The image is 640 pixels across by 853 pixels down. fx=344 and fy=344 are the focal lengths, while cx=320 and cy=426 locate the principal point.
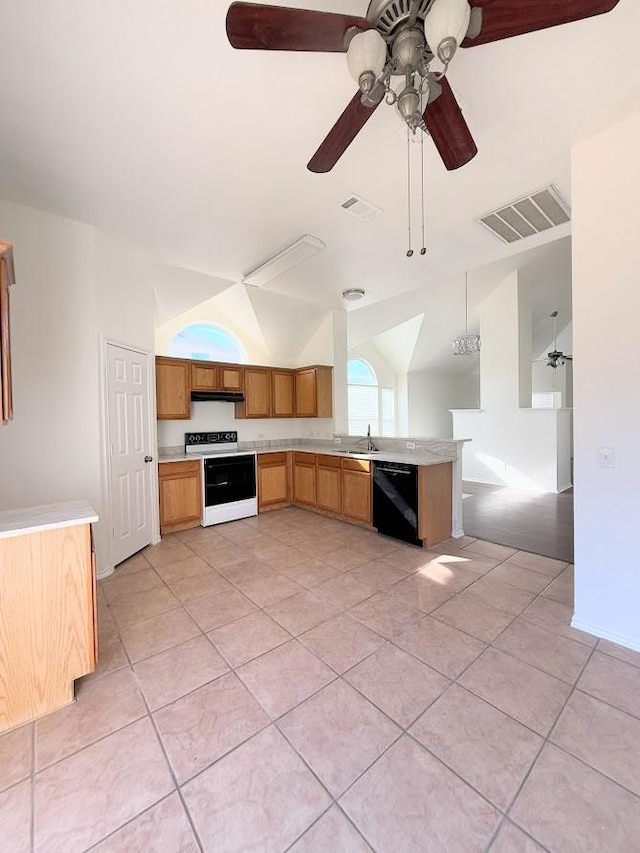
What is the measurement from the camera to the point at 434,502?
3.49 m

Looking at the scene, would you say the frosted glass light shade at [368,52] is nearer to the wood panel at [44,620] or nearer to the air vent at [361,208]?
the air vent at [361,208]

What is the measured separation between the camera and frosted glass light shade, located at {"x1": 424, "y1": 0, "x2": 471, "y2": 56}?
3.33 feet

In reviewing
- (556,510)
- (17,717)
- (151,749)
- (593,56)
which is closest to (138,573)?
(17,717)

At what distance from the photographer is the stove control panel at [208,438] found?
4562mm

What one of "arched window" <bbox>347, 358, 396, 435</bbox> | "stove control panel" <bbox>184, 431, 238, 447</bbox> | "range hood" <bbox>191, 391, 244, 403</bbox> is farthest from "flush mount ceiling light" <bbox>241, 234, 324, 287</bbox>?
"arched window" <bbox>347, 358, 396, 435</bbox>

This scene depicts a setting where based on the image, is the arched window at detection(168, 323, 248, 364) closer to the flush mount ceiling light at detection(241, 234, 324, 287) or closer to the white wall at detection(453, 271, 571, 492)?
the flush mount ceiling light at detection(241, 234, 324, 287)

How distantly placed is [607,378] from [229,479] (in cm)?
381

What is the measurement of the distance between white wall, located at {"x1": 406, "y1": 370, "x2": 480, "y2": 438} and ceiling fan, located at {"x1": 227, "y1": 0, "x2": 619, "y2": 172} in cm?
856

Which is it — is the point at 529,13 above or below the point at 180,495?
above

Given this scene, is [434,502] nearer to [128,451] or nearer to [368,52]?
[128,451]

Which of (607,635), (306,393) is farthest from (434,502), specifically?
(306,393)

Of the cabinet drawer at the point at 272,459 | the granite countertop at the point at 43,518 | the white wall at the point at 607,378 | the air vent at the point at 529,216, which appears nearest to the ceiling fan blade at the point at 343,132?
the white wall at the point at 607,378

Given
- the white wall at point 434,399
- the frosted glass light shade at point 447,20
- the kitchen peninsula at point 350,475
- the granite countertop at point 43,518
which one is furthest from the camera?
the white wall at point 434,399

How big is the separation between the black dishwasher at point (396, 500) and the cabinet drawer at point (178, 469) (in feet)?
7.05
